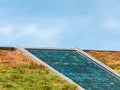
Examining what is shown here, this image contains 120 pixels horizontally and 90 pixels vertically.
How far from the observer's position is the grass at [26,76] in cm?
2161

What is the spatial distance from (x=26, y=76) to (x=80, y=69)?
3972mm

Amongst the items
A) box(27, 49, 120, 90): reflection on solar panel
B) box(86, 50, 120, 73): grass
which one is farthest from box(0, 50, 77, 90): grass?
box(86, 50, 120, 73): grass

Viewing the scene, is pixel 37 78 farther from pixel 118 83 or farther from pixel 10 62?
pixel 118 83

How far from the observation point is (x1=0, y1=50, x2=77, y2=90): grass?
70.9 feet

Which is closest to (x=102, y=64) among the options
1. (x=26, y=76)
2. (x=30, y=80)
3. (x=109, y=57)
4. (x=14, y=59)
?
(x=109, y=57)

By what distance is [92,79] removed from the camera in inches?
963

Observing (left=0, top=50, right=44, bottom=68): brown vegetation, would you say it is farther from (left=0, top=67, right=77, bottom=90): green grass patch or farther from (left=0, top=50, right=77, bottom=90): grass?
(left=0, top=67, right=77, bottom=90): green grass patch

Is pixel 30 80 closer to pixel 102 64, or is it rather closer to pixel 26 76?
pixel 26 76

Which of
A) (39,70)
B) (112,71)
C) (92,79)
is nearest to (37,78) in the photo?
(39,70)

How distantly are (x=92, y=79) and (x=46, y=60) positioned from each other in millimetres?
3206

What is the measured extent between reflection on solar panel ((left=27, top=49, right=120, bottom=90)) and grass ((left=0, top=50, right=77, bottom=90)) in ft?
3.75

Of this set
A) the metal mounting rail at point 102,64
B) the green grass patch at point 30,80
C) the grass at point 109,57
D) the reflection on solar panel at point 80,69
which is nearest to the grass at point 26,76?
the green grass patch at point 30,80

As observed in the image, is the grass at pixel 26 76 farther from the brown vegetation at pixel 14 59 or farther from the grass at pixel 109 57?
the grass at pixel 109 57

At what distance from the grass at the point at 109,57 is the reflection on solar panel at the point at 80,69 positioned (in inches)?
46.0
